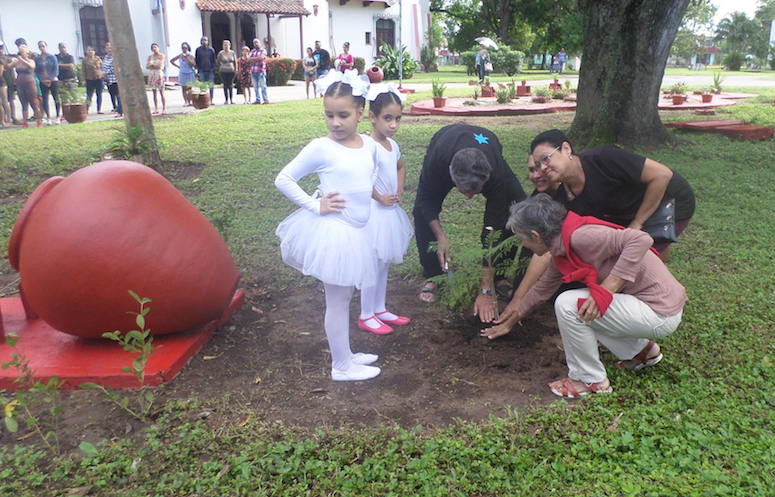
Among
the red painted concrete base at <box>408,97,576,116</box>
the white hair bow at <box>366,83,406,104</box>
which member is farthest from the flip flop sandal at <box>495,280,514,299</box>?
the red painted concrete base at <box>408,97,576,116</box>

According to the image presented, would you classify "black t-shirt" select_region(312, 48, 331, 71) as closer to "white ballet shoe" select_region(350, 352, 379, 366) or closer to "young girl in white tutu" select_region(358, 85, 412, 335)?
"young girl in white tutu" select_region(358, 85, 412, 335)

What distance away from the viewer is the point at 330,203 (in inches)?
125

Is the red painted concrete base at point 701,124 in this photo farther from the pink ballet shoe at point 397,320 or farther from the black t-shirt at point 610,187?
the pink ballet shoe at point 397,320

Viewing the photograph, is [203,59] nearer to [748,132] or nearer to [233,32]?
[233,32]

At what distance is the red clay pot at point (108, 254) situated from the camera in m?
3.28

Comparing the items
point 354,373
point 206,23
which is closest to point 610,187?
point 354,373

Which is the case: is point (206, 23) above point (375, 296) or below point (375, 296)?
above

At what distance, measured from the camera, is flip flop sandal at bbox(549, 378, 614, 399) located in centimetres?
315

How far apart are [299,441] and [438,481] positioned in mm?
684

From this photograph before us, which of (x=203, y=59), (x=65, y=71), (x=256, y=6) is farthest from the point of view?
(x=256, y=6)

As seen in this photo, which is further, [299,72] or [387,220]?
[299,72]

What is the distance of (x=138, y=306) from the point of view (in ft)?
11.1

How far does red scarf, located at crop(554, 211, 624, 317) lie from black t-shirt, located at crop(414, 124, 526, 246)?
0.95 metres

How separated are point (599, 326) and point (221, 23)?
3052cm
